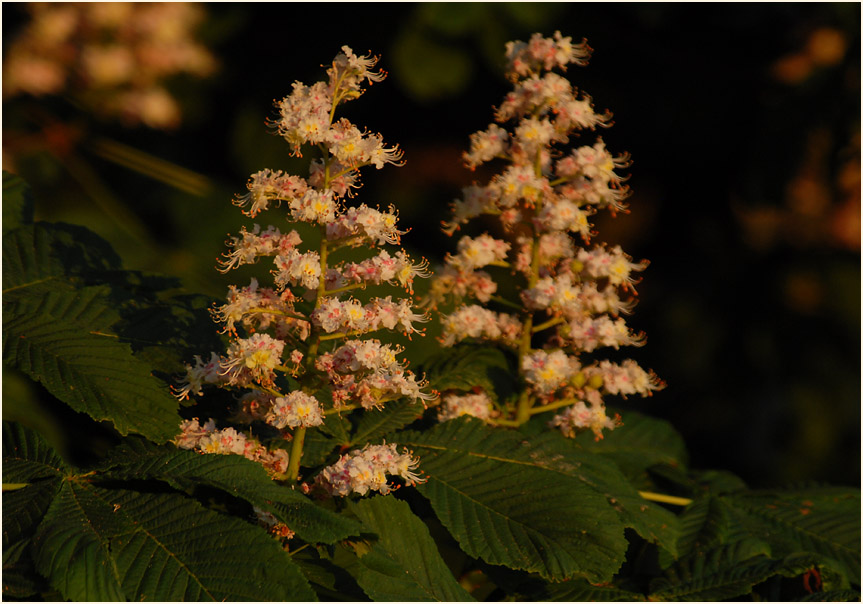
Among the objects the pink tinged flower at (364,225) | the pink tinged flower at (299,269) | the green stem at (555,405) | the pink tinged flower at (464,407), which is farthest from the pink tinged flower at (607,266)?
the pink tinged flower at (299,269)

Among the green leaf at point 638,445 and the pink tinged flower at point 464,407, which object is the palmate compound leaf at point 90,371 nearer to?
the pink tinged flower at point 464,407

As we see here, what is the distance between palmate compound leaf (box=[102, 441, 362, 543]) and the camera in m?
1.32

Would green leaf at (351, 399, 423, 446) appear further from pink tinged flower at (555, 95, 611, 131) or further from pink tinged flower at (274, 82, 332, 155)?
pink tinged flower at (555, 95, 611, 131)

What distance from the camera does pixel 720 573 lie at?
1807 millimetres

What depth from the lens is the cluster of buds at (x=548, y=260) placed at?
1.97 m

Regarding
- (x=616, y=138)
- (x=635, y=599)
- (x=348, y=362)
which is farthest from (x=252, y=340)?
(x=616, y=138)

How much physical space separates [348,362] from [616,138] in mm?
4704

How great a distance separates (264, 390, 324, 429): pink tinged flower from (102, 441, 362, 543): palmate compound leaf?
0.28 feet

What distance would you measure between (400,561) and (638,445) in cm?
111

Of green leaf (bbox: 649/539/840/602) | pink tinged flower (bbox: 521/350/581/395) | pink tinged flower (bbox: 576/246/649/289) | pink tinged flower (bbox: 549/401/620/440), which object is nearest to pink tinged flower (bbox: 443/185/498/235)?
pink tinged flower (bbox: 576/246/649/289)

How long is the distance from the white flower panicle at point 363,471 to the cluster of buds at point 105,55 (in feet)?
9.65

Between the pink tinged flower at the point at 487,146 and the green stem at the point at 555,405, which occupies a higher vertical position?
the pink tinged flower at the point at 487,146

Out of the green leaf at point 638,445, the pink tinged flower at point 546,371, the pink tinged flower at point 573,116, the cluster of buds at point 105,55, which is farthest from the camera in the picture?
the cluster of buds at point 105,55

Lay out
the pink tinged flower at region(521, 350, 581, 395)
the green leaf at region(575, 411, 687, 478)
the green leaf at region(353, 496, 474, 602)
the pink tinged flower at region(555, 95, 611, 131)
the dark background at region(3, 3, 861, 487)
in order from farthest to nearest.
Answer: the dark background at region(3, 3, 861, 487), the green leaf at region(575, 411, 687, 478), the pink tinged flower at region(555, 95, 611, 131), the pink tinged flower at region(521, 350, 581, 395), the green leaf at region(353, 496, 474, 602)
